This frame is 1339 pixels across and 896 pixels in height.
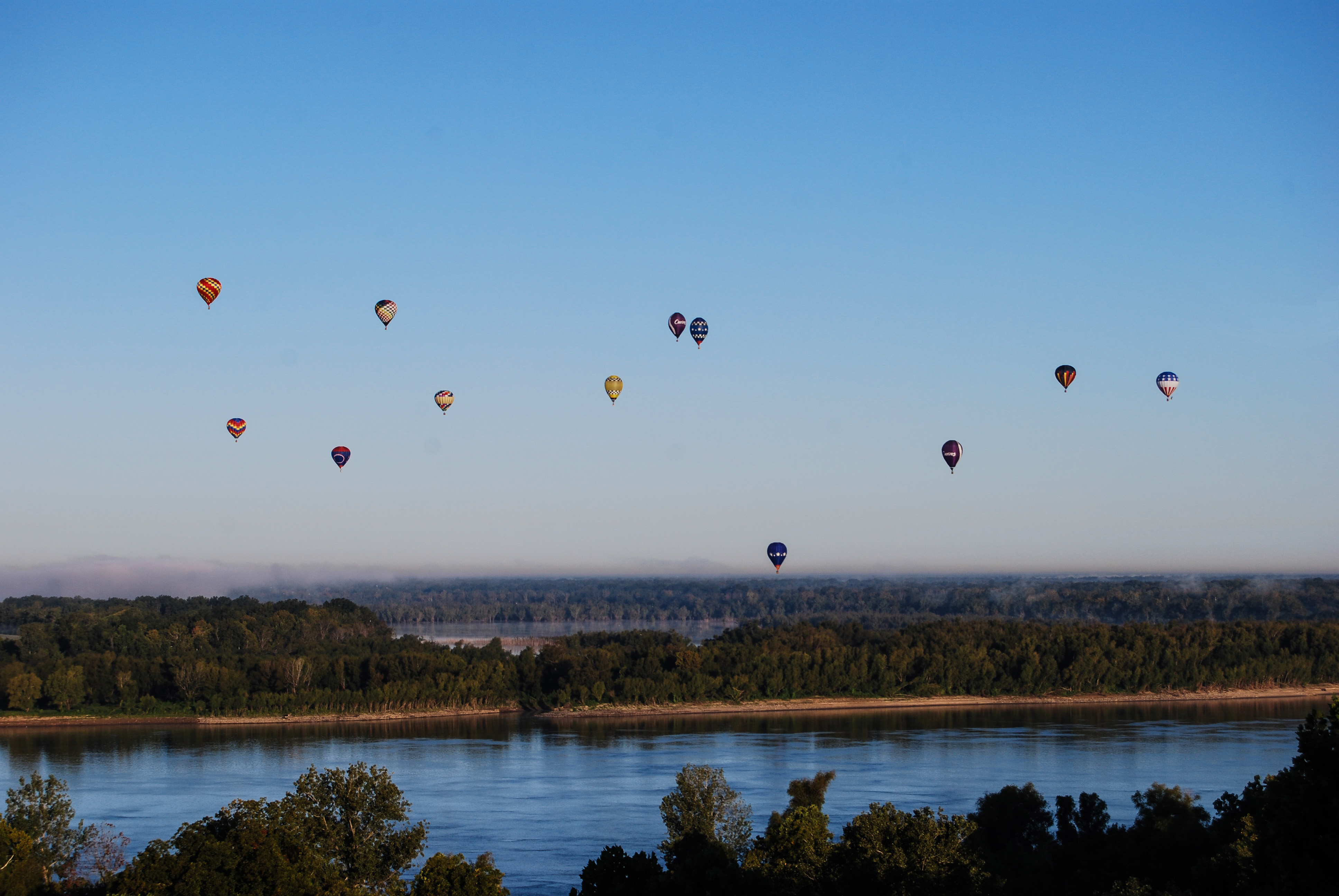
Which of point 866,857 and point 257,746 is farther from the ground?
point 866,857

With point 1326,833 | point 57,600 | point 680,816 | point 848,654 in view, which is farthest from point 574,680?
point 57,600

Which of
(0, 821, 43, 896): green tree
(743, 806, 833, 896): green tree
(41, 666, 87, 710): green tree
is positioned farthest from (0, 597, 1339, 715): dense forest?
(743, 806, 833, 896): green tree

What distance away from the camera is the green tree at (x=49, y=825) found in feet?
71.3

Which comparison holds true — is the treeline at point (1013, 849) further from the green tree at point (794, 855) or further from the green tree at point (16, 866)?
the green tree at point (16, 866)

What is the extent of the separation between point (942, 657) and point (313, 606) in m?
41.5

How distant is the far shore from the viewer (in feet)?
183

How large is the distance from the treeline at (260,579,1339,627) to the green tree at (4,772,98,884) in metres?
88.5

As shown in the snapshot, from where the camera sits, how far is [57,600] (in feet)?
399

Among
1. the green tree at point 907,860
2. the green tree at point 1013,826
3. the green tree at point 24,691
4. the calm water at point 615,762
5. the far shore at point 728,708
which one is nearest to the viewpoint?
the green tree at point 907,860

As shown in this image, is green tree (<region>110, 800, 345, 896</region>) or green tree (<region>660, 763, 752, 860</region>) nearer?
green tree (<region>110, 800, 345, 896</region>)

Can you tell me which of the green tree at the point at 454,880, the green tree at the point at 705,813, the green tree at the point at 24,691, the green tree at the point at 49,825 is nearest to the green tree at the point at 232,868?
the green tree at the point at 454,880

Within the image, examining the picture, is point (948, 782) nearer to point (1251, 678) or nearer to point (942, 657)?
point (942, 657)

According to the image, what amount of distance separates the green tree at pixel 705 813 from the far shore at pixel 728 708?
33494 millimetres

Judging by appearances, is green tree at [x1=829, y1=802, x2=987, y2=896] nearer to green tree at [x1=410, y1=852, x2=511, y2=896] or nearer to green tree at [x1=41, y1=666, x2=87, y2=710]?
green tree at [x1=410, y1=852, x2=511, y2=896]
